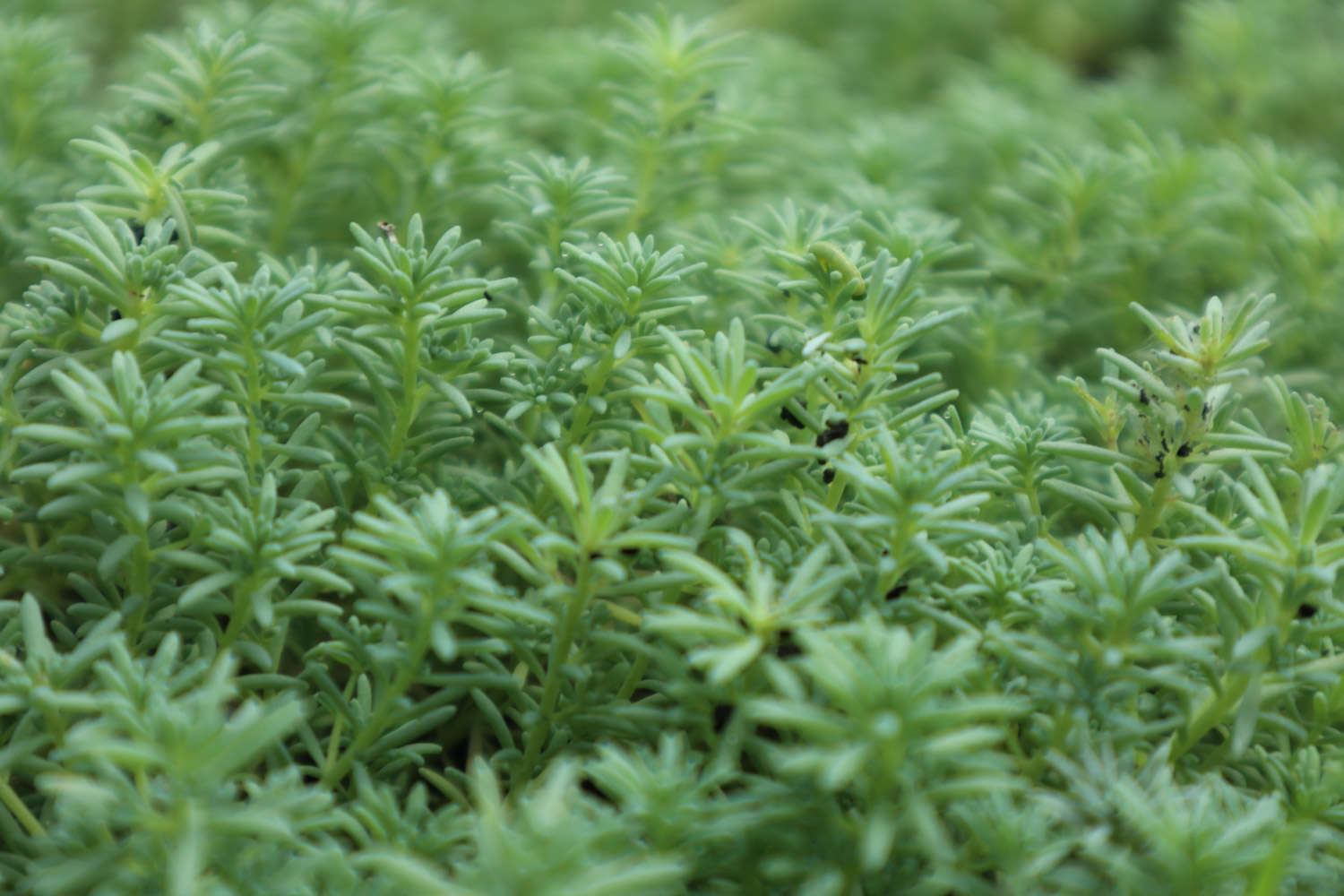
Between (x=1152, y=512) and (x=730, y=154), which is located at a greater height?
(x=730, y=154)

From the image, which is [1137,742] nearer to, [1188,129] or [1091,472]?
[1091,472]

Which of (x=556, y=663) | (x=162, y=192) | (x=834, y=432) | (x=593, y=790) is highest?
(x=162, y=192)

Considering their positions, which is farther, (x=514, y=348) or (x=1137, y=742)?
(x=514, y=348)

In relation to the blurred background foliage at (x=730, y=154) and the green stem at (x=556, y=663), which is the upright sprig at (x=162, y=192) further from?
the green stem at (x=556, y=663)

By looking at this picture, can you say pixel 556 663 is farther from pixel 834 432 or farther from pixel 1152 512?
pixel 1152 512

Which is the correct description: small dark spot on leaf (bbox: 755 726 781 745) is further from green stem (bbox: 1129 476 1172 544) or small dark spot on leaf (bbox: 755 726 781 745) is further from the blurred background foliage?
the blurred background foliage

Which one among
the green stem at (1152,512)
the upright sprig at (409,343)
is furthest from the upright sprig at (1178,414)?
the upright sprig at (409,343)

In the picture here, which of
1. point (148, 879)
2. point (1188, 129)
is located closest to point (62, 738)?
point (148, 879)

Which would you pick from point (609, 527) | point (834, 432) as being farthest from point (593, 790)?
point (834, 432)

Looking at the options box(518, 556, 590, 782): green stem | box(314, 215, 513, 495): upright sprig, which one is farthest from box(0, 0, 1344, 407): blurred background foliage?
box(518, 556, 590, 782): green stem
